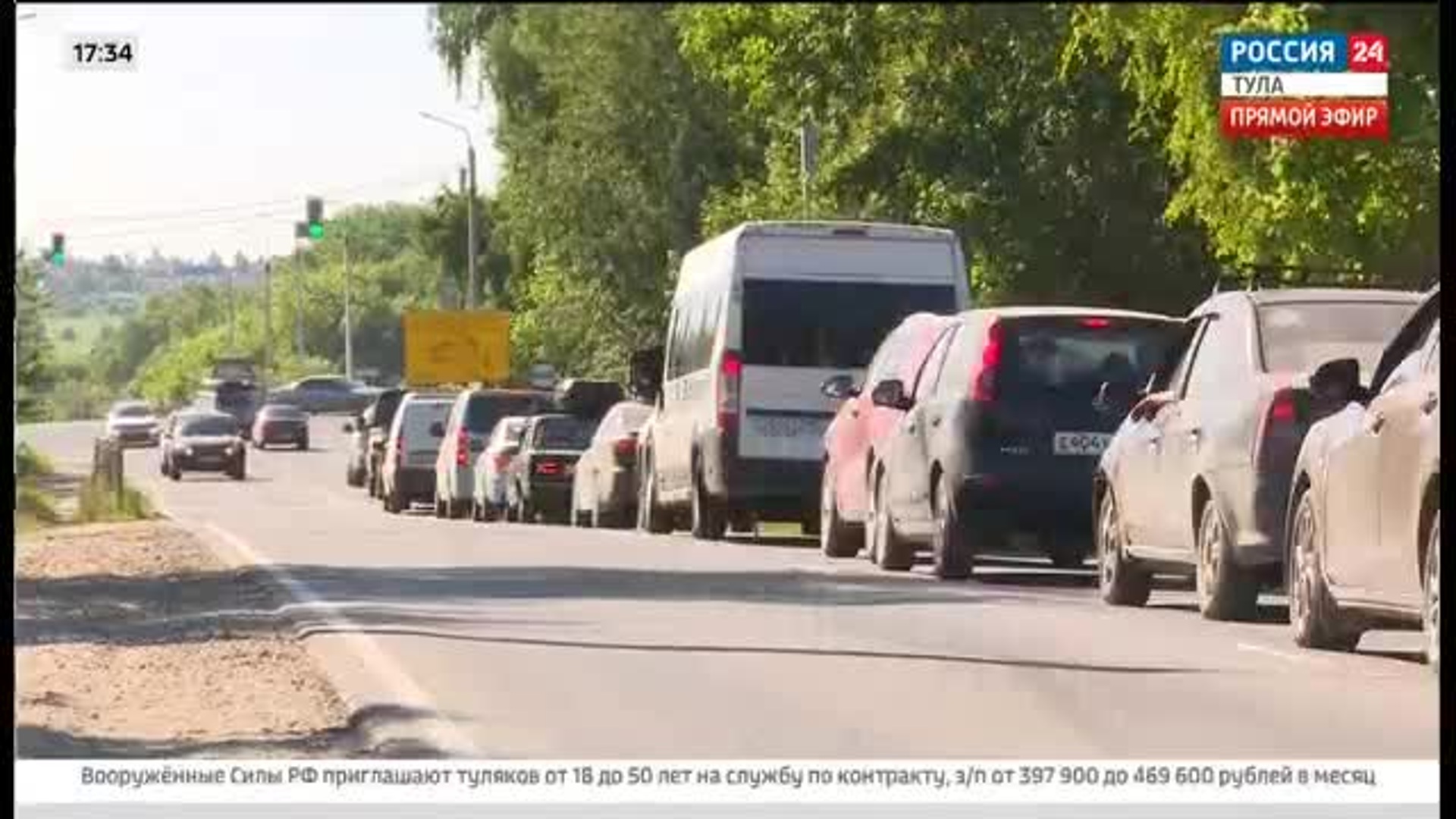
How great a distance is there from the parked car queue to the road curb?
10.1 feet

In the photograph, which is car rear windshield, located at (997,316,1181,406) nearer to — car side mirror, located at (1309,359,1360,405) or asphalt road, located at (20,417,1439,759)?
asphalt road, located at (20,417,1439,759)

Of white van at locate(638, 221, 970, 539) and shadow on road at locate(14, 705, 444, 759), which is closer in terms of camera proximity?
shadow on road at locate(14, 705, 444, 759)

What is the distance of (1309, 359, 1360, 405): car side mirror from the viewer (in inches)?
598

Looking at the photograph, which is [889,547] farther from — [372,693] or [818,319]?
[372,693]

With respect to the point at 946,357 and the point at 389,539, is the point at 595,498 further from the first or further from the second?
the point at 946,357

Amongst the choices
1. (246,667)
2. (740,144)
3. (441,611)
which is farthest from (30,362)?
(740,144)

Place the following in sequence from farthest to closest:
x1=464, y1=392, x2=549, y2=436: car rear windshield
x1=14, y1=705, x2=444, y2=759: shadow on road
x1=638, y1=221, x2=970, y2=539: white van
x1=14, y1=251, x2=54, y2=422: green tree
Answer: x1=464, y1=392, x2=549, y2=436: car rear windshield, x1=638, y1=221, x2=970, y2=539: white van, x1=14, y1=251, x2=54, y2=422: green tree, x1=14, y1=705, x2=444, y2=759: shadow on road

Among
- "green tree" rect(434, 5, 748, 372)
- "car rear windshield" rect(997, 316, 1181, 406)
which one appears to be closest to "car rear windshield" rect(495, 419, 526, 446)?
"green tree" rect(434, 5, 748, 372)

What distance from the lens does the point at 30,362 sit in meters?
14.4

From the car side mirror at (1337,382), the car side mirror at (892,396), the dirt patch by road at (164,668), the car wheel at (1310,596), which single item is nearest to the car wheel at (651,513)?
the dirt patch by road at (164,668)

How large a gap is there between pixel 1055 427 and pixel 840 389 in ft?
16.3

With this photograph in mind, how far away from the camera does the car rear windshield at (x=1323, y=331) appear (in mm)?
17609

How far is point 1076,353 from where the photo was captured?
2173 cm

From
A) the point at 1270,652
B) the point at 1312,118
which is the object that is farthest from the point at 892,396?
the point at 1312,118
